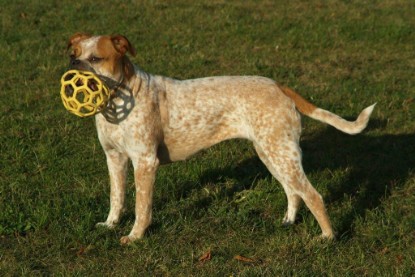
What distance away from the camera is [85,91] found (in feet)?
18.7

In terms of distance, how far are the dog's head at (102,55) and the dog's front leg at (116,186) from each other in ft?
2.94

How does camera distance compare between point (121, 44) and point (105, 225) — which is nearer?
point (121, 44)

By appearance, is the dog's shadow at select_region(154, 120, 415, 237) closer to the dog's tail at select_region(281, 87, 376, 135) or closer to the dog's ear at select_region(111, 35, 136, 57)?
the dog's tail at select_region(281, 87, 376, 135)

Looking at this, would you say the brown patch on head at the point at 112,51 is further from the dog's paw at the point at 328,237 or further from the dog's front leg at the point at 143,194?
the dog's paw at the point at 328,237

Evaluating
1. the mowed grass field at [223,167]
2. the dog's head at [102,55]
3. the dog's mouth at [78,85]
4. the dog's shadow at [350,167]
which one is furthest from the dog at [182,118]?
the dog's shadow at [350,167]

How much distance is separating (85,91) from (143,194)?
3.83ft

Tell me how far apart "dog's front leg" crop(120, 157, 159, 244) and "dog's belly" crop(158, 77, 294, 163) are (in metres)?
0.32

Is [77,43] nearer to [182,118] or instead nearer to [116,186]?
[182,118]

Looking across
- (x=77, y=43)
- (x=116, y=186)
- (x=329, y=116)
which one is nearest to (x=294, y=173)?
(x=329, y=116)

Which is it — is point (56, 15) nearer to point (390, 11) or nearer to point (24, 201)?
point (390, 11)

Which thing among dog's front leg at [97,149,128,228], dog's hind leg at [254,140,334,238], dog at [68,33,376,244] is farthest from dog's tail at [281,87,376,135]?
dog's front leg at [97,149,128,228]

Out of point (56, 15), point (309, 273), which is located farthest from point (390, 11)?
point (309, 273)

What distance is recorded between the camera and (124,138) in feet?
20.3

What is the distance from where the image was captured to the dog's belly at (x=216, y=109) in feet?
20.5
